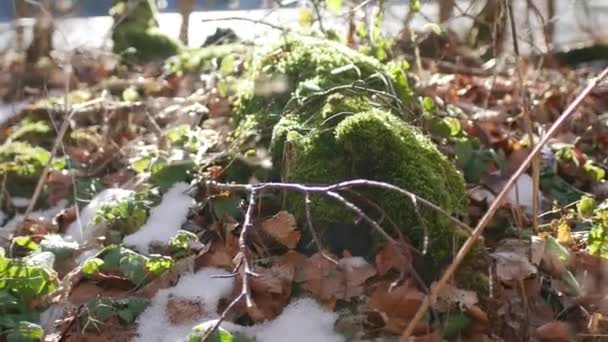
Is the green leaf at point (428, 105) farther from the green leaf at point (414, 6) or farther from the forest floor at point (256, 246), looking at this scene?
the green leaf at point (414, 6)

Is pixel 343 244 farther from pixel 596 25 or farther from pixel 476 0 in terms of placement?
pixel 596 25

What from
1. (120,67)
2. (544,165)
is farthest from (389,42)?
(120,67)

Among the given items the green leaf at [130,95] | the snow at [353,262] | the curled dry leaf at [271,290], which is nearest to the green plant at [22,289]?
the curled dry leaf at [271,290]

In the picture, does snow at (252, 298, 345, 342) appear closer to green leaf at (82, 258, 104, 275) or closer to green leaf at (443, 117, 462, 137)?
green leaf at (82, 258, 104, 275)

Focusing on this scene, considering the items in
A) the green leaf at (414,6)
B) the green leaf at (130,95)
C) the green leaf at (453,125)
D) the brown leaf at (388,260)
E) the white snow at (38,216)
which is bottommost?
the white snow at (38,216)

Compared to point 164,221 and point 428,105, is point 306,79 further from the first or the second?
point 164,221

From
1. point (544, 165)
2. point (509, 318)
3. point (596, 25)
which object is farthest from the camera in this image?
point (596, 25)

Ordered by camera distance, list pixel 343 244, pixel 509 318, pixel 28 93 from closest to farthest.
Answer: pixel 509 318, pixel 343 244, pixel 28 93
